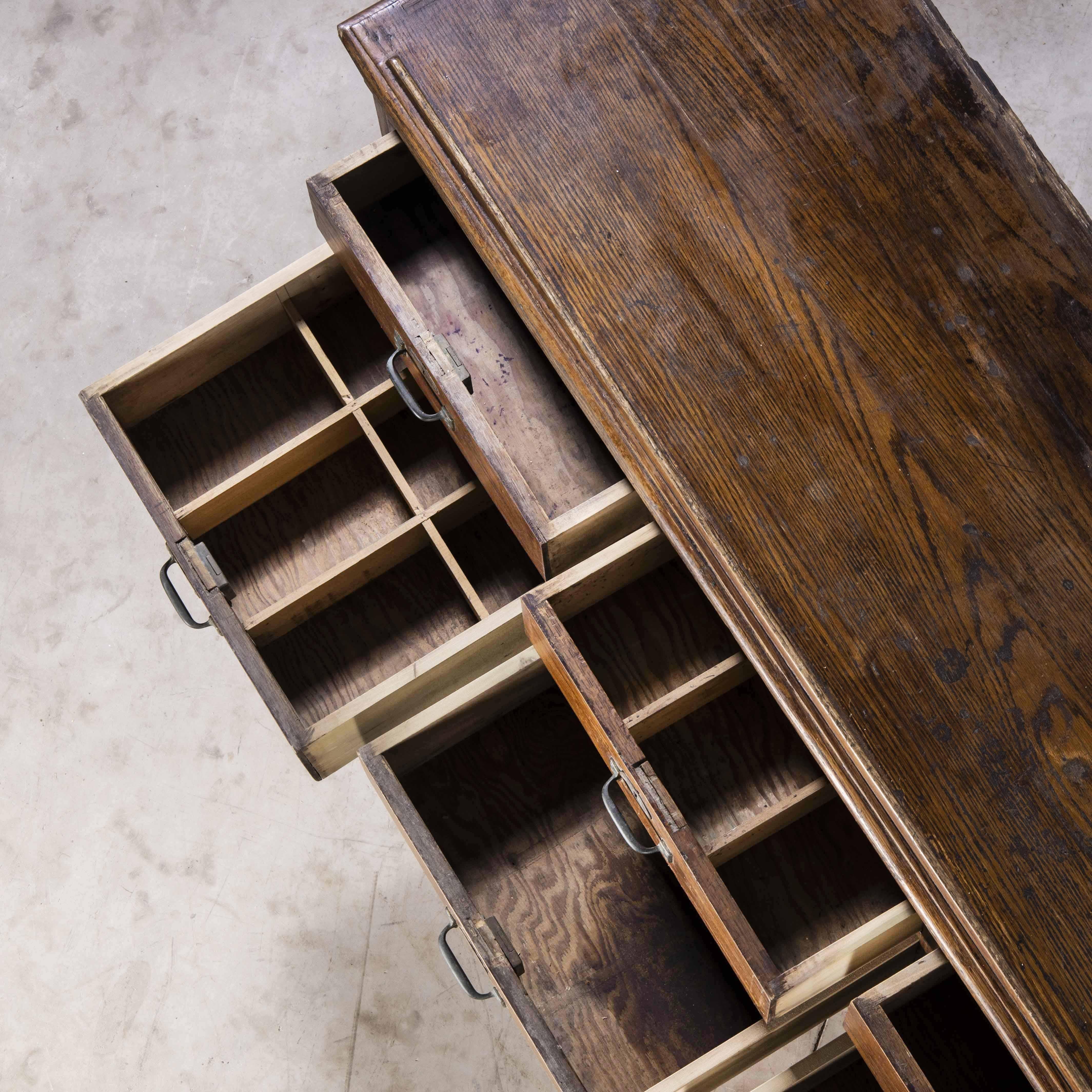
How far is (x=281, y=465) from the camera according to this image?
6.51 feet

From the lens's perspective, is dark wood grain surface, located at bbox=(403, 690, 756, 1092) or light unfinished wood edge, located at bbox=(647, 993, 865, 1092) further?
dark wood grain surface, located at bbox=(403, 690, 756, 1092)

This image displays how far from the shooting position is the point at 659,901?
193cm

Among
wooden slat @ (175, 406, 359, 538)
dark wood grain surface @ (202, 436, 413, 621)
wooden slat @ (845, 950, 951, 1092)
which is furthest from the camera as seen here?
dark wood grain surface @ (202, 436, 413, 621)

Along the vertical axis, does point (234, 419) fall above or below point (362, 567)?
above

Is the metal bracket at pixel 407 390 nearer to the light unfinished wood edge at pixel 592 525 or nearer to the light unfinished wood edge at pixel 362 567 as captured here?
the light unfinished wood edge at pixel 362 567

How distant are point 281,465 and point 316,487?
0.15 m

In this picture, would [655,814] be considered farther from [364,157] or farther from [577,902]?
[364,157]

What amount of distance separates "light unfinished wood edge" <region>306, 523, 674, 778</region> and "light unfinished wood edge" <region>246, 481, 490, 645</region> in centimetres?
21

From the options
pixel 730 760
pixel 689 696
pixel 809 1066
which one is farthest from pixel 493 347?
pixel 809 1066

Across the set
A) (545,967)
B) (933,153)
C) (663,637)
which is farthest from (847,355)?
(545,967)

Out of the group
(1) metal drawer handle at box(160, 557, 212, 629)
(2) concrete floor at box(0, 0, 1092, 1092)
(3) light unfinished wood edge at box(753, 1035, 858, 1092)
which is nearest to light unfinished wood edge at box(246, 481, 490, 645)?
(1) metal drawer handle at box(160, 557, 212, 629)

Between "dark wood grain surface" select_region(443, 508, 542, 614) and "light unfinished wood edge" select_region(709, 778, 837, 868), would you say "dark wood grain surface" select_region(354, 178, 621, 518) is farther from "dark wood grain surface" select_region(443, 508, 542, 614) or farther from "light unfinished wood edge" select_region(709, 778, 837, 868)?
"light unfinished wood edge" select_region(709, 778, 837, 868)

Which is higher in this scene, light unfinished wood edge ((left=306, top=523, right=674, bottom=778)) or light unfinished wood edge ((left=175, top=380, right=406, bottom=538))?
light unfinished wood edge ((left=175, top=380, right=406, bottom=538))

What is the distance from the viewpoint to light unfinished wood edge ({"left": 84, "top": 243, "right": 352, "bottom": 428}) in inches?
75.0
